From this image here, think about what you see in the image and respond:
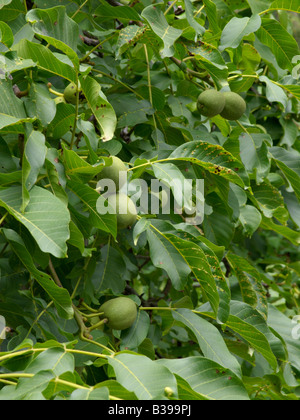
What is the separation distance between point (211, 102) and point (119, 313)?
21.2 inches

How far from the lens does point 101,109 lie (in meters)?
1.09

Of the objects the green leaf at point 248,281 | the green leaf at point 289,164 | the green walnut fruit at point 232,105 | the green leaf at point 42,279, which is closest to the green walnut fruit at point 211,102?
the green walnut fruit at point 232,105

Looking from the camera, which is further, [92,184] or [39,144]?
[92,184]

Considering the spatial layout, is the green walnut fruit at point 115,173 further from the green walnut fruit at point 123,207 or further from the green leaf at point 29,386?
the green leaf at point 29,386

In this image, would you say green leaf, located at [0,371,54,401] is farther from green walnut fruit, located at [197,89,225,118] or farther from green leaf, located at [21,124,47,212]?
green walnut fruit, located at [197,89,225,118]

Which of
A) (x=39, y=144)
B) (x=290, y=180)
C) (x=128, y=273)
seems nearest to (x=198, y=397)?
(x=39, y=144)

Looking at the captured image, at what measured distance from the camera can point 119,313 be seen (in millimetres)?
1136

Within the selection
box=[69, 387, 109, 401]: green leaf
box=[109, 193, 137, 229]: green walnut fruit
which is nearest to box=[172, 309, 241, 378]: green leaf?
box=[109, 193, 137, 229]: green walnut fruit

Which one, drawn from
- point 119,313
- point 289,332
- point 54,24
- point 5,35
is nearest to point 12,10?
point 54,24

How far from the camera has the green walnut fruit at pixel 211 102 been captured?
4.29ft
